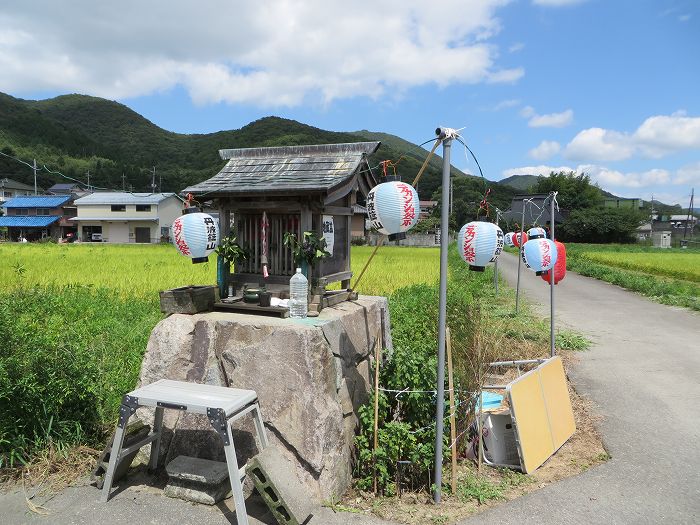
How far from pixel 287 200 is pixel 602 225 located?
61.3m

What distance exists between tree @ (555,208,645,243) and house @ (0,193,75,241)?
60638 millimetres

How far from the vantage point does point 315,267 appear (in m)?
5.38

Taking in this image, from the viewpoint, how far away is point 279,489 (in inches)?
147

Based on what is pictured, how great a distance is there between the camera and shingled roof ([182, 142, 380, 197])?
525 centimetres

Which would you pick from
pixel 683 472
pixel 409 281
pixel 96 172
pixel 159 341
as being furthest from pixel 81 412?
pixel 96 172

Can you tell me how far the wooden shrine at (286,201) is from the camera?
209 inches

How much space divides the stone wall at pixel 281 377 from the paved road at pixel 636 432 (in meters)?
1.42

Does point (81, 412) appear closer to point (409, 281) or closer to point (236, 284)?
point (236, 284)

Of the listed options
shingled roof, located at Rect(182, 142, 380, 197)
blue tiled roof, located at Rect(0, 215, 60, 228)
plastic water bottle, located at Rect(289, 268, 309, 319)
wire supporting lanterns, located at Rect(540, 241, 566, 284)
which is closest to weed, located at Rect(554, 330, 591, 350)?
wire supporting lanterns, located at Rect(540, 241, 566, 284)

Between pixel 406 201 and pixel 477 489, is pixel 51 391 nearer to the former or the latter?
pixel 406 201

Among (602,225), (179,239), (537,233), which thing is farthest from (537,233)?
(602,225)

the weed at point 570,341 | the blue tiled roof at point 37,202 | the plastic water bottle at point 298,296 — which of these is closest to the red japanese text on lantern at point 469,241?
the plastic water bottle at point 298,296

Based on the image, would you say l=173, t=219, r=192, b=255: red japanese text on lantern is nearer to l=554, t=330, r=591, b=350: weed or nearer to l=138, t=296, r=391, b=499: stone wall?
l=138, t=296, r=391, b=499: stone wall

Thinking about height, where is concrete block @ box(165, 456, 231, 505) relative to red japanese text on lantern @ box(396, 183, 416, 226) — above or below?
below
